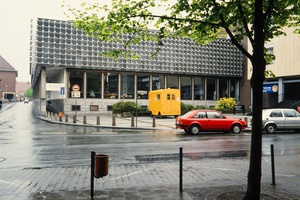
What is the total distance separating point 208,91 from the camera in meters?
47.8

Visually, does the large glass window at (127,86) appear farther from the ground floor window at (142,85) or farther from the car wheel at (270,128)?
the car wheel at (270,128)

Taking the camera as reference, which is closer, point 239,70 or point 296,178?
point 296,178

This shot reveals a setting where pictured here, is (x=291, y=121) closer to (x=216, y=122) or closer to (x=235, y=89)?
(x=216, y=122)

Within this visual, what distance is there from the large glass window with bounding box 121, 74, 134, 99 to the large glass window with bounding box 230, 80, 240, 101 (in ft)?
57.9

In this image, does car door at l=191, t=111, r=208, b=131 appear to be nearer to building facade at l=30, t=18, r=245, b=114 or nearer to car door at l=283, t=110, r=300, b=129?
car door at l=283, t=110, r=300, b=129

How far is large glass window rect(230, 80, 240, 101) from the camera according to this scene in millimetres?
49250

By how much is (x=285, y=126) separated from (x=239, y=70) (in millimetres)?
30443

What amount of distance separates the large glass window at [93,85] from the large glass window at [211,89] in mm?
18010

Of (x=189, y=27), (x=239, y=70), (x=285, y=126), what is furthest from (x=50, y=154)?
(x=239, y=70)

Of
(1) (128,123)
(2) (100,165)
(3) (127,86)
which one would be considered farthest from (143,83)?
(2) (100,165)

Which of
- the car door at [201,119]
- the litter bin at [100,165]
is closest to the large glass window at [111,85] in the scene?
the car door at [201,119]

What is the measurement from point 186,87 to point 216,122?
92.4 feet

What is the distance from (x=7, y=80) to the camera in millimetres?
126938

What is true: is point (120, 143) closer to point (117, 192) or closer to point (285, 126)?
point (117, 192)
